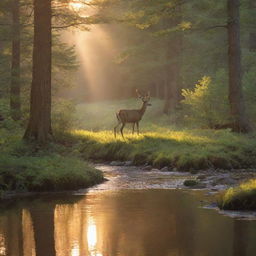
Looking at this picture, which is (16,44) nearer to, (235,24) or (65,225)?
(235,24)

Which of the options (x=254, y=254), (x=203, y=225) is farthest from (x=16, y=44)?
(x=254, y=254)

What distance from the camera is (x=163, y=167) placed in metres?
18.7

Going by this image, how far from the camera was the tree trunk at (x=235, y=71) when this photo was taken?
23.6 meters

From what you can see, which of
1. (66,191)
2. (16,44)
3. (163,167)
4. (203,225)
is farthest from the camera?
(16,44)

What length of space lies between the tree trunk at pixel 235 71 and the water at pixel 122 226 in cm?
1016

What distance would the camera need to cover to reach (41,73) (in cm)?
1984

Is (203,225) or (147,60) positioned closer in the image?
(203,225)

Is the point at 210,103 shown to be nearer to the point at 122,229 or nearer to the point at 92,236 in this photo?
the point at 122,229

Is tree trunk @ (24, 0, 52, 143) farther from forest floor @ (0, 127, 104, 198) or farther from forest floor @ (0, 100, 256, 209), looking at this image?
forest floor @ (0, 127, 104, 198)

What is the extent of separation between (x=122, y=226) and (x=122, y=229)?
0.23 m

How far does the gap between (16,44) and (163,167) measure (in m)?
12.1

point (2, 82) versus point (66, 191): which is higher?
point (2, 82)

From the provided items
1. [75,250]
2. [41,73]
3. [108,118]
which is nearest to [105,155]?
[41,73]

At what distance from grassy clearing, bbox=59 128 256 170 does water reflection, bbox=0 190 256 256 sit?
5.32 m
